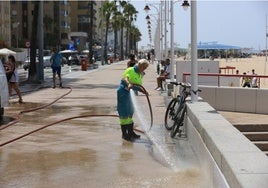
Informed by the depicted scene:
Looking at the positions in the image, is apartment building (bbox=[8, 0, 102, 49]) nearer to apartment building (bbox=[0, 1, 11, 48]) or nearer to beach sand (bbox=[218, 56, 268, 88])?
apartment building (bbox=[0, 1, 11, 48])

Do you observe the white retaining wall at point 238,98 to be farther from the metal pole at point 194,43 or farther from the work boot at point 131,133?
the work boot at point 131,133

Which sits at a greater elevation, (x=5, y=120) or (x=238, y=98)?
(x=238, y=98)

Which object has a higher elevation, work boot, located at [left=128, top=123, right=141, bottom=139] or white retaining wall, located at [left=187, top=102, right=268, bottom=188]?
white retaining wall, located at [left=187, top=102, right=268, bottom=188]

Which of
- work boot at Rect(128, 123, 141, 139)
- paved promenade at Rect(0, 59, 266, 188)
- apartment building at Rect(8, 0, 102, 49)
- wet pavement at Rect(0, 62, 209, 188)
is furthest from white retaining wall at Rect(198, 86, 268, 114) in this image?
apartment building at Rect(8, 0, 102, 49)

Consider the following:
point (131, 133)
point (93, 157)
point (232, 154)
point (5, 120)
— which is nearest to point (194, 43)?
point (131, 133)

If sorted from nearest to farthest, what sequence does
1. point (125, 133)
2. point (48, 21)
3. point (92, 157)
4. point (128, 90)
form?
point (92, 157) → point (128, 90) → point (125, 133) → point (48, 21)

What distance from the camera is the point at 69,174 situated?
7.32 m

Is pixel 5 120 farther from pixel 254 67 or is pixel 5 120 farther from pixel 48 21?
pixel 48 21

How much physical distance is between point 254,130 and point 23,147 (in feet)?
16.9

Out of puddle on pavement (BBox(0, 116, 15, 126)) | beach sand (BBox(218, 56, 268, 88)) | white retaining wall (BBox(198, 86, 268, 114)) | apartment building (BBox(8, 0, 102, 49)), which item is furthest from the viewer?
apartment building (BBox(8, 0, 102, 49))

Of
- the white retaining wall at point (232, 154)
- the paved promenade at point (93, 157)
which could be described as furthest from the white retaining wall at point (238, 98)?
the white retaining wall at point (232, 154)

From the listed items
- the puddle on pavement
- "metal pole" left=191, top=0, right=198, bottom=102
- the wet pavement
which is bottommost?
the wet pavement

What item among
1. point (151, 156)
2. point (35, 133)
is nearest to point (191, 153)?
point (151, 156)

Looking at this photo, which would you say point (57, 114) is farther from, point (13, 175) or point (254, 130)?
point (13, 175)
